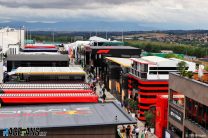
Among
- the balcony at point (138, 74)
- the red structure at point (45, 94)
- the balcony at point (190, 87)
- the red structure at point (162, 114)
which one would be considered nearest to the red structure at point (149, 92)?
the balcony at point (138, 74)

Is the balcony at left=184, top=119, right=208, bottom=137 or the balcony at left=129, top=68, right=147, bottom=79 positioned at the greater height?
the balcony at left=129, top=68, right=147, bottom=79

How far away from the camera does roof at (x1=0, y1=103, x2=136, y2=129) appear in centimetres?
2567

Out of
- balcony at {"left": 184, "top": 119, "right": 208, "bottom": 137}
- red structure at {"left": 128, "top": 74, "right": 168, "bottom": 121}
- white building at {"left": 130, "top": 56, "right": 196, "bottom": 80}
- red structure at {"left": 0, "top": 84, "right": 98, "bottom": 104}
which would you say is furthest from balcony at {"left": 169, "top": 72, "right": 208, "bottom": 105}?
white building at {"left": 130, "top": 56, "right": 196, "bottom": 80}

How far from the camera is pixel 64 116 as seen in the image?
27438 millimetres

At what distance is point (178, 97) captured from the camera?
148 ft

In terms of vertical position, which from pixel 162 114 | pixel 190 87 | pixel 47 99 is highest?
pixel 190 87

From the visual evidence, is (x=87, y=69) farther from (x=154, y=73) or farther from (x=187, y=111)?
(x=187, y=111)

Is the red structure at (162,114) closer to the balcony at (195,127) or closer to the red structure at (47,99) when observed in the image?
the balcony at (195,127)

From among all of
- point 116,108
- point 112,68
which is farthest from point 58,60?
point 116,108

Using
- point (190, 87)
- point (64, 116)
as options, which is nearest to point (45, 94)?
point (190, 87)

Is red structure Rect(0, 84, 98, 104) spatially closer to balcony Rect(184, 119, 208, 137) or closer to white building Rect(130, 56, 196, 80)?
balcony Rect(184, 119, 208, 137)

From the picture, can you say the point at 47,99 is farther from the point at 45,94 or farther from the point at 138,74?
the point at 138,74

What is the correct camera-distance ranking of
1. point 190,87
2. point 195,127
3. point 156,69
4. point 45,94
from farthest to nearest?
point 156,69, point 45,94, point 190,87, point 195,127

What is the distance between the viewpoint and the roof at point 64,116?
25.7m
